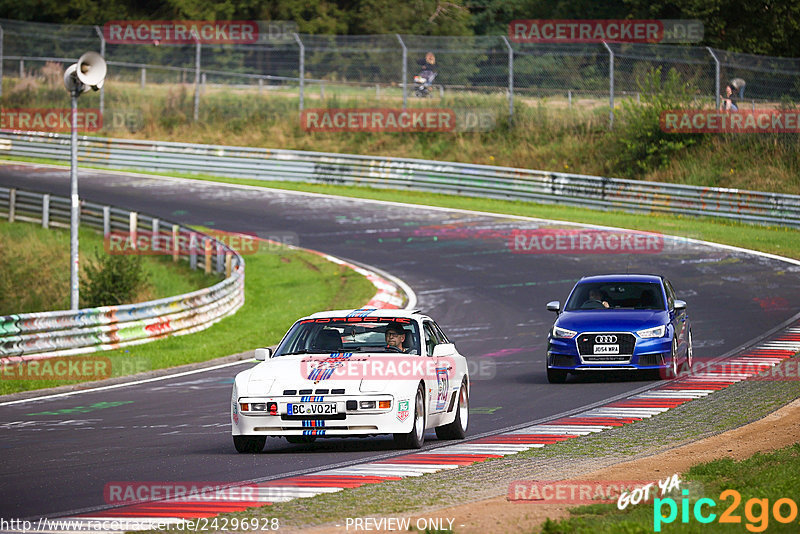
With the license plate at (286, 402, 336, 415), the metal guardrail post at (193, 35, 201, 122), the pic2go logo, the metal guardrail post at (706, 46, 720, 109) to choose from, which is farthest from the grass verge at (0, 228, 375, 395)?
the metal guardrail post at (193, 35, 201, 122)

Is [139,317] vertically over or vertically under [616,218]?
over

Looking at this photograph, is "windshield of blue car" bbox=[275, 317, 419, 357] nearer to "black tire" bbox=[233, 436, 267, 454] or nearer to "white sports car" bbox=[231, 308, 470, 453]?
"white sports car" bbox=[231, 308, 470, 453]

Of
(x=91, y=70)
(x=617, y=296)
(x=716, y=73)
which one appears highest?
(x=91, y=70)

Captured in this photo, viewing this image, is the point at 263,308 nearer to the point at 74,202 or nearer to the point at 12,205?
the point at 74,202

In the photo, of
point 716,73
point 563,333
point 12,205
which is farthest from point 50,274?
point 716,73

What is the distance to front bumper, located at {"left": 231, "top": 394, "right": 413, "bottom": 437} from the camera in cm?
1125

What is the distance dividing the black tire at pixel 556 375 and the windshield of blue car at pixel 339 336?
5.03m

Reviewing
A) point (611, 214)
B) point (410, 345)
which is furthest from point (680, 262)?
point (410, 345)

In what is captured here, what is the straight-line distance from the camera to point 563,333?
57.4 ft

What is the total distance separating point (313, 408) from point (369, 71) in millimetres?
35973

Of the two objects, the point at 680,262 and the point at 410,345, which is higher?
the point at 410,345

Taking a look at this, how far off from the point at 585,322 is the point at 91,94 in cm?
4165

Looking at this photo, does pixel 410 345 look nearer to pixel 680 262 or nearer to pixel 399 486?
pixel 399 486

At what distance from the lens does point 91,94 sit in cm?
5506
